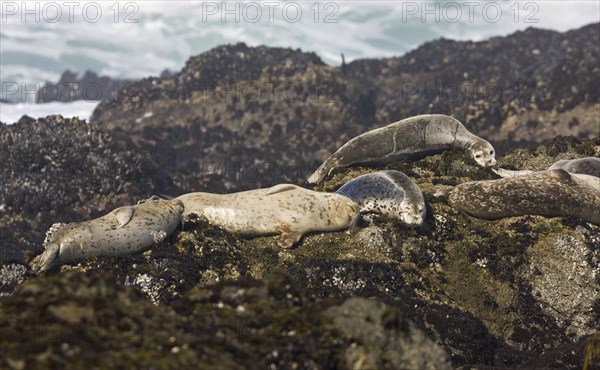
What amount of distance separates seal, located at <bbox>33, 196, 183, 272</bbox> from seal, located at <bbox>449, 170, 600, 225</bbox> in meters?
7.13

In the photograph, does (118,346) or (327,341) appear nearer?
(118,346)

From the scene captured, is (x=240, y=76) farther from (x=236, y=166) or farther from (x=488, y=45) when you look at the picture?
(x=488, y=45)

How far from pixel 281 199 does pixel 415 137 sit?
240 inches

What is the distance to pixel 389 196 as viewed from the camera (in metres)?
16.6

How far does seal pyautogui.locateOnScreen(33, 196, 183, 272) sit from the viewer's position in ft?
46.6

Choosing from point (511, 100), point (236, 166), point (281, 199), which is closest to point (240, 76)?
point (236, 166)

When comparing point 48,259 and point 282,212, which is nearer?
point 48,259

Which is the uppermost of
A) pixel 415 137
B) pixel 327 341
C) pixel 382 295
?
pixel 327 341

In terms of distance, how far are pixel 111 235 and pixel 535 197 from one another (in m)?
9.80

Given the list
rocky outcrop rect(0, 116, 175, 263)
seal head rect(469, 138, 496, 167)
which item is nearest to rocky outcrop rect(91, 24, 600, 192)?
rocky outcrop rect(0, 116, 175, 263)

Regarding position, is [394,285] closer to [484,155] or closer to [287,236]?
[287,236]

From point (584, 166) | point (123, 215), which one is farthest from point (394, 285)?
point (584, 166)

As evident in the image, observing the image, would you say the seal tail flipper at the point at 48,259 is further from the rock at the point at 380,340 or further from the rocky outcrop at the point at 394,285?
the rock at the point at 380,340

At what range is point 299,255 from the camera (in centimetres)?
1534
